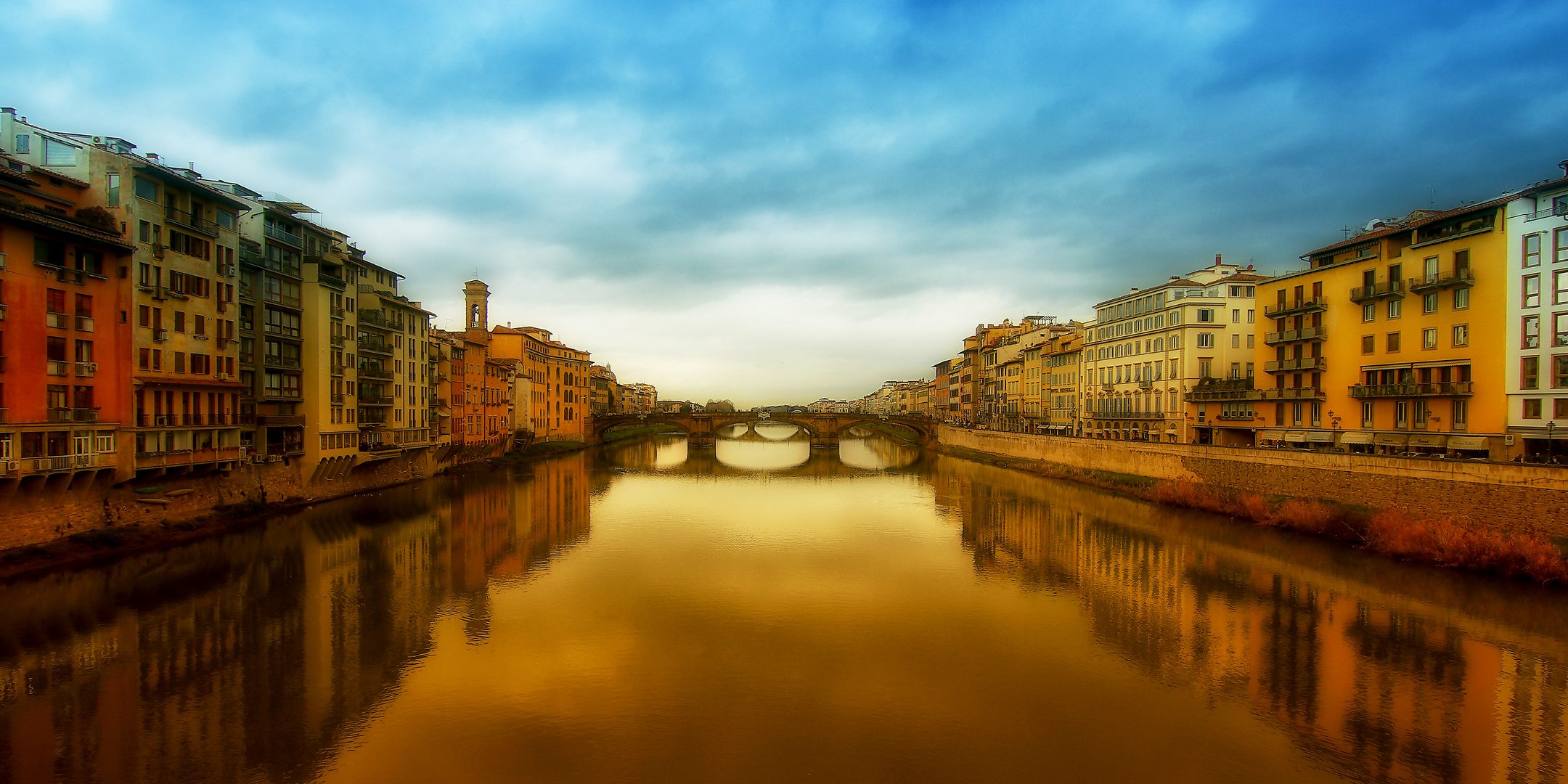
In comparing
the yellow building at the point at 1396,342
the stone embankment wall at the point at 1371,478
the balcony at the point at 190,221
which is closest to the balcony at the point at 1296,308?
the yellow building at the point at 1396,342

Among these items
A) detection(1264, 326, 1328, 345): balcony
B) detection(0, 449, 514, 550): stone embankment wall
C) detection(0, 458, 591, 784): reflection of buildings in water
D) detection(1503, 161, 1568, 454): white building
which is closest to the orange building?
detection(0, 449, 514, 550): stone embankment wall

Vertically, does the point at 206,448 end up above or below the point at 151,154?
below

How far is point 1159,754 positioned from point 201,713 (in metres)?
15.7

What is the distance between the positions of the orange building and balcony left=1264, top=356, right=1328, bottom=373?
47.6 meters

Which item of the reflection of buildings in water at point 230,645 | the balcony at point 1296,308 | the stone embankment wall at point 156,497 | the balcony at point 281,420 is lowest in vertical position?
the reflection of buildings in water at point 230,645

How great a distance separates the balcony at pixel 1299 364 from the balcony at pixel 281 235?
47444 mm

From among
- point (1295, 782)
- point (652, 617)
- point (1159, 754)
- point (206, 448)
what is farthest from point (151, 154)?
point (1295, 782)

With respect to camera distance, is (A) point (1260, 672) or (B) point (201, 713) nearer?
(B) point (201, 713)

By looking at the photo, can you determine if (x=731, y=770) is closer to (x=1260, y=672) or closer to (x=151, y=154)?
(x=1260, y=672)

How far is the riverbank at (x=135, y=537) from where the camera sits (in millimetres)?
18500

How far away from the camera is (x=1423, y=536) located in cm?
2081

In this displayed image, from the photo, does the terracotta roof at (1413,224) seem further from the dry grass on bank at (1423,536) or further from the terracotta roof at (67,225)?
the terracotta roof at (67,225)

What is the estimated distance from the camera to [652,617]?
1681 cm

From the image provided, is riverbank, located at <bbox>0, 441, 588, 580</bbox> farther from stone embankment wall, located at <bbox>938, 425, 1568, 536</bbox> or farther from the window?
stone embankment wall, located at <bbox>938, 425, 1568, 536</bbox>
